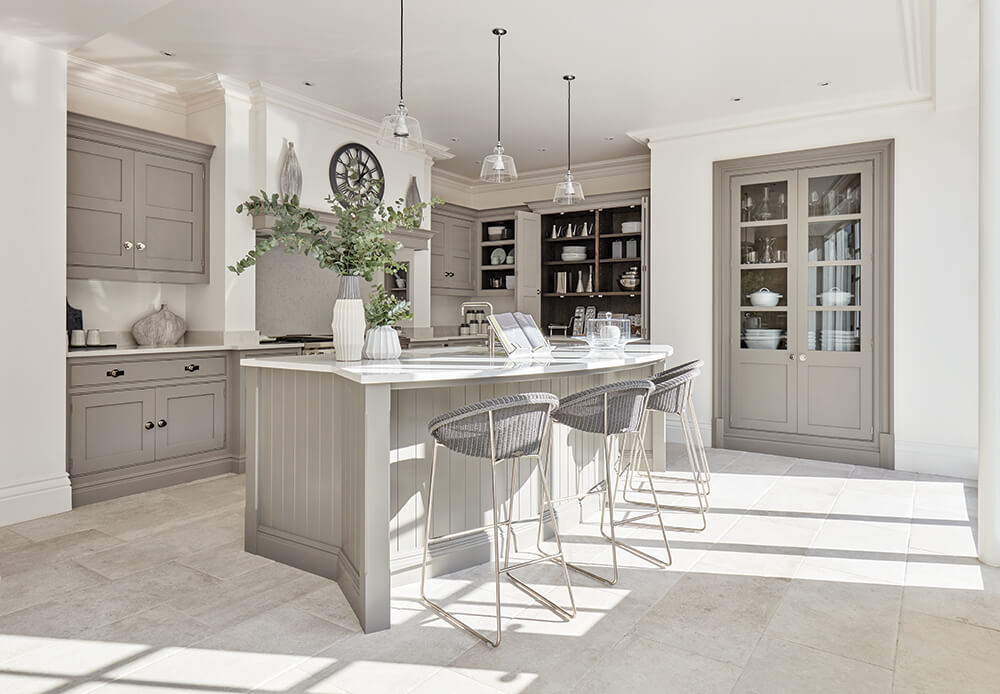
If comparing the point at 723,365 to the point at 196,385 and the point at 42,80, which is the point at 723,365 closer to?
the point at 196,385

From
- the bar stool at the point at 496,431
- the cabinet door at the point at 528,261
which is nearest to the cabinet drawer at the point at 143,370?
the bar stool at the point at 496,431

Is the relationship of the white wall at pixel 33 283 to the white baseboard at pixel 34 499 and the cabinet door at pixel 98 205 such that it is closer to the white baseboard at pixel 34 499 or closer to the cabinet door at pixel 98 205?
the white baseboard at pixel 34 499

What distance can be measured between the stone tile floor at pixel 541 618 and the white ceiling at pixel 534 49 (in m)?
2.78

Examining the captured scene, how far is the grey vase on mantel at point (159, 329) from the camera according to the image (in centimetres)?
489

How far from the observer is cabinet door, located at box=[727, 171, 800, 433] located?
5676 mm

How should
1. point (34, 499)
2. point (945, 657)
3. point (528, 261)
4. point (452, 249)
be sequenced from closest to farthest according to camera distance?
point (945, 657) < point (34, 499) < point (528, 261) < point (452, 249)

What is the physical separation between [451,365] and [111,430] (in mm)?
2721

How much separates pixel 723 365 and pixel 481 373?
3859 millimetres

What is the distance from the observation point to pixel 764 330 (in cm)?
581

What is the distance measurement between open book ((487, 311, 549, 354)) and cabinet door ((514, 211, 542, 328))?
11.8 ft

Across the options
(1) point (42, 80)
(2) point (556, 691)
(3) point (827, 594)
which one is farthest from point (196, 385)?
(3) point (827, 594)

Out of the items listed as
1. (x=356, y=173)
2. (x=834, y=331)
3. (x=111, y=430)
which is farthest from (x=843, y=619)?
(x=356, y=173)

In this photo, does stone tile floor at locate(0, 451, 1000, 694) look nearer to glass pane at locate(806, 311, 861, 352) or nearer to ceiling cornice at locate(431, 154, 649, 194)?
glass pane at locate(806, 311, 861, 352)

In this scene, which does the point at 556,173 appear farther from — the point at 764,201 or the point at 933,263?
the point at 933,263
